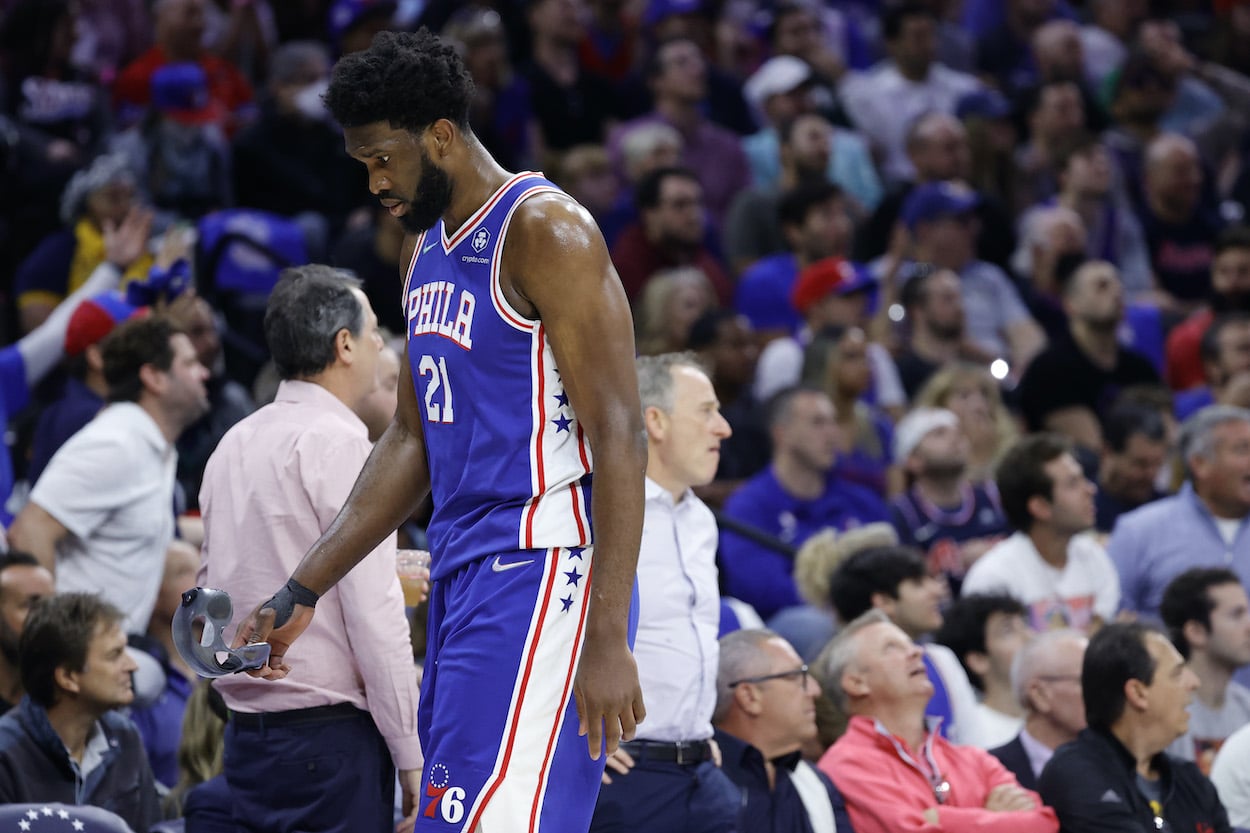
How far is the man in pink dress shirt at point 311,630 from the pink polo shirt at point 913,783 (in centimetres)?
187

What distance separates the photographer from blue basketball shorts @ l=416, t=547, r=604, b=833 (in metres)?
3.06

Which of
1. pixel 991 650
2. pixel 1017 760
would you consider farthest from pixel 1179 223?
pixel 1017 760

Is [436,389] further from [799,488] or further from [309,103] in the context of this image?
[309,103]

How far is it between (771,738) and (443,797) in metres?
2.36

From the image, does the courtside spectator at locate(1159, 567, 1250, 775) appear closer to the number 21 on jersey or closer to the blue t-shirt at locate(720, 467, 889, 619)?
the blue t-shirt at locate(720, 467, 889, 619)

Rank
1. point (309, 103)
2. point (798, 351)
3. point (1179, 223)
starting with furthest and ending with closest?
point (1179, 223) < point (309, 103) < point (798, 351)

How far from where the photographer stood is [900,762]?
18.4ft

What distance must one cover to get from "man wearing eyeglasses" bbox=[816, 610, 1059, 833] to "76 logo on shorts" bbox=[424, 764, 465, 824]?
2615 millimetres

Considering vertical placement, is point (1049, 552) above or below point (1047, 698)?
below

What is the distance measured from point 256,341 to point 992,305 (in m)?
4.62

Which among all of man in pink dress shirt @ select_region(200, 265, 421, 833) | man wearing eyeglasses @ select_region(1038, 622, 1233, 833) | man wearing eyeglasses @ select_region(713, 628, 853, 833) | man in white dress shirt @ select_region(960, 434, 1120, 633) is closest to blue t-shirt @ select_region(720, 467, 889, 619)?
man in white dress shirt @ select_region(960, 434, 1120, 633)

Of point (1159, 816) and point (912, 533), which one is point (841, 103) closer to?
point (912, 533)

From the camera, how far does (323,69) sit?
411 inches

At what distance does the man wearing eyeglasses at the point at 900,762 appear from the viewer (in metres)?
5.40
